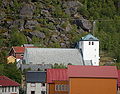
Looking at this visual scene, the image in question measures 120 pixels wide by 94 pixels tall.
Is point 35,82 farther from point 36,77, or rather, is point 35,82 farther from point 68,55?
point 68,55

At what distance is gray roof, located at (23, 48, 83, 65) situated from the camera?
10112 centimetres

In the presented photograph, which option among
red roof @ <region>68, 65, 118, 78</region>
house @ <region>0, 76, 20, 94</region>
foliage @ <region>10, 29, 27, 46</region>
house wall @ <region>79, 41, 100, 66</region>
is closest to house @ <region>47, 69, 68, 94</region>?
red roof @ <region>68, 65, 118, 78</region>

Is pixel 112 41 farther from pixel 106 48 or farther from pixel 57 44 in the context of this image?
pixel 57 44

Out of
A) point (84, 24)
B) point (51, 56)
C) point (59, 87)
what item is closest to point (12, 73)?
point (59, 87)

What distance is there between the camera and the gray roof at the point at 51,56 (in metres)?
101

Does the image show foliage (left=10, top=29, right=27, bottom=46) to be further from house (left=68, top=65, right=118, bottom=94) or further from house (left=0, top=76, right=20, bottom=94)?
house (left=68, top=65, right=118, bottom=94)

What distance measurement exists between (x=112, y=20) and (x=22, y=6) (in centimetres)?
2240

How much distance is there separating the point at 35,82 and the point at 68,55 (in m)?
30.3

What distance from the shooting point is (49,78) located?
224 feet

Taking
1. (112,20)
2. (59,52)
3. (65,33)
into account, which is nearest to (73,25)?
(65,33)

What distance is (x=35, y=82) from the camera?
74125mm

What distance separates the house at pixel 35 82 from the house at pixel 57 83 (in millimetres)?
5459

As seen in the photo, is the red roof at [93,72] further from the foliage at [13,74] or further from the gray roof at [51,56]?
the gray roof at [51,56]

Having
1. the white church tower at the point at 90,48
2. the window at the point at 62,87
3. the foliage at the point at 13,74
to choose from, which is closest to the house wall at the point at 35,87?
the foliage at the point at 13,74
